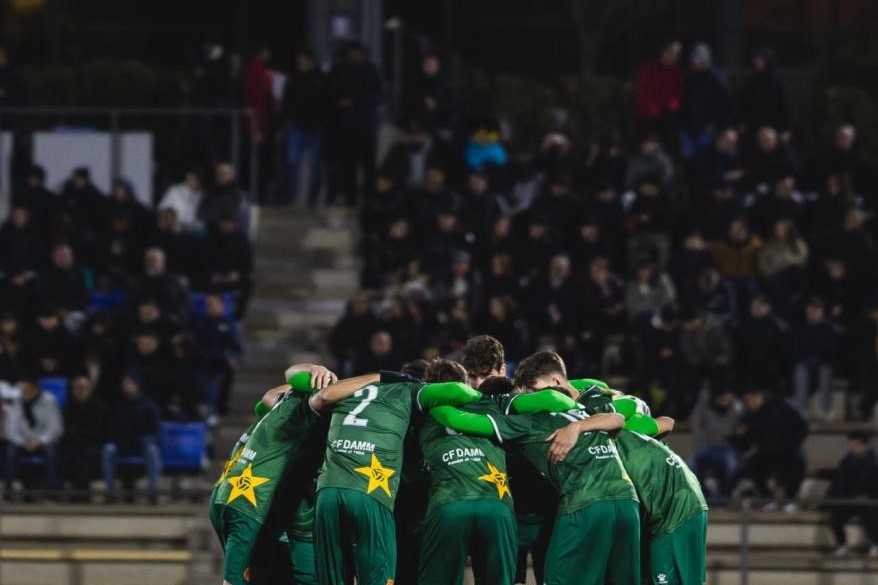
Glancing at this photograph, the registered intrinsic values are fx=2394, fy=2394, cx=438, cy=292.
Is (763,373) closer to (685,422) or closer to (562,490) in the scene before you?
(685,422)

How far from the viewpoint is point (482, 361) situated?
16.4 metres

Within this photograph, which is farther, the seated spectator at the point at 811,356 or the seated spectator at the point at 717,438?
the seated spectator at the point at 811,356

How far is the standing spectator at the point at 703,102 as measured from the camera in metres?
26.6

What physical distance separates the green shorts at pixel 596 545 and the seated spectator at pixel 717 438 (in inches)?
271

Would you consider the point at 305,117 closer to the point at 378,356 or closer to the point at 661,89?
the point at 661,89

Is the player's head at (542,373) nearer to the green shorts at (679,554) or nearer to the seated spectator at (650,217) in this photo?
the green shorts at (679,554)

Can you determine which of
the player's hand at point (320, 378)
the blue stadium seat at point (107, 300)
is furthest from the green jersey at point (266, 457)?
the blue stadium seat at point (107, 300)

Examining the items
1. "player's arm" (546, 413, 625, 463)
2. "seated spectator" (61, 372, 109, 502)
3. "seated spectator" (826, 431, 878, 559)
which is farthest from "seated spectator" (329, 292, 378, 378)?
"player's arm" (546, 413, 625, 463)

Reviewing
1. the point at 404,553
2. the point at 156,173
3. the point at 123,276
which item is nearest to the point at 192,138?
the point at 156,173

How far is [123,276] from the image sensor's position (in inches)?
1002

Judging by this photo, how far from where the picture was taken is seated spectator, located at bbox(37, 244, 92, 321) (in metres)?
24.9

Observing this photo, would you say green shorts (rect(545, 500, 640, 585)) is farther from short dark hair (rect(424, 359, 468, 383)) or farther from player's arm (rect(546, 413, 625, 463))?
short dark hair (rect(424, 359, 468, 383))

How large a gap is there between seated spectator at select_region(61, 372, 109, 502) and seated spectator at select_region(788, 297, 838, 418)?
6.71 meters

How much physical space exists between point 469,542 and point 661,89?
12444 mm
